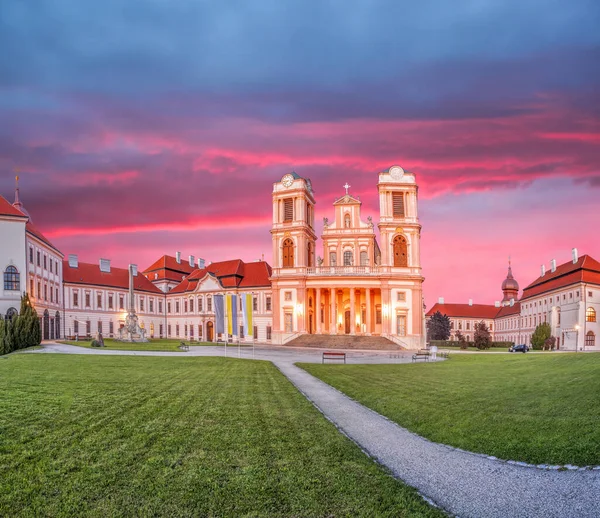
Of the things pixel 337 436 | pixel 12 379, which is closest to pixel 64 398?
pixel 12 379

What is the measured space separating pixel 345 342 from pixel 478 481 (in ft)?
163

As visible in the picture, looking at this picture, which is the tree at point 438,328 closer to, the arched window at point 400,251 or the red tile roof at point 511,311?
the red tile roof at point 511,311

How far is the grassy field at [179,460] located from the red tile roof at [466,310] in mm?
120555

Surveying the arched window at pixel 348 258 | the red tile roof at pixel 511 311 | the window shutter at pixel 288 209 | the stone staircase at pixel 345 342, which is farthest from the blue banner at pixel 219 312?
the red tile roof at pixel 511 311

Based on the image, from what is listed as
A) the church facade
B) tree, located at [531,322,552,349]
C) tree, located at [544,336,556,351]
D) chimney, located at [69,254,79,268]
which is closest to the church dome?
tree, located at [531,322,552,349]

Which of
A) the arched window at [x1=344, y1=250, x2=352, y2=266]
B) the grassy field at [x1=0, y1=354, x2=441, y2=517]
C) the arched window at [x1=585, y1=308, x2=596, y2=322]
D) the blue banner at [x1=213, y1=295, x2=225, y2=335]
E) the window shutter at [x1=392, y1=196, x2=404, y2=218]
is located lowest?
the grassy field at [x1=0, y1=354, x2=441, y2=517]

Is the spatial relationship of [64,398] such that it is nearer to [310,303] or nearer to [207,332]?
[310,303]

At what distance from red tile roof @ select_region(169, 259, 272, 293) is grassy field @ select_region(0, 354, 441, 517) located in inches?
2298

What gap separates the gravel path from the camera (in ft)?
23.4

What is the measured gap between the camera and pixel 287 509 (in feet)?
22.7

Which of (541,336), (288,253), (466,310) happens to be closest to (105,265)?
(288,253)

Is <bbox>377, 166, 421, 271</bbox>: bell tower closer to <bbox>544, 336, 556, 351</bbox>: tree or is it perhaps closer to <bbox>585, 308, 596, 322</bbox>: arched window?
<bbox>544, 336, 556, 351</bbox>: tree

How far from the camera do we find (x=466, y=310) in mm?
131000

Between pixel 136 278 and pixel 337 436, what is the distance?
74834 mm
